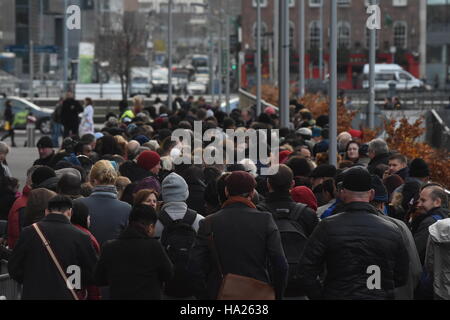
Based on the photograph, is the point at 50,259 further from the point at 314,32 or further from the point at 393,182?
the point at 314,32

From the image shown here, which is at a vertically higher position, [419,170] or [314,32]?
[314,32]

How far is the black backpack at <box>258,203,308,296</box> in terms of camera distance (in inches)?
359

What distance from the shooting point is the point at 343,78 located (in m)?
97.7

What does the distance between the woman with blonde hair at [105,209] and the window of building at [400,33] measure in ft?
319

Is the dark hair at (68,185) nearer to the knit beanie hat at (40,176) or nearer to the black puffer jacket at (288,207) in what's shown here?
the knit beanie hat at (40,176)

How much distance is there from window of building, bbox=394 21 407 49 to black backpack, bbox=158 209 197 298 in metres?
98.4

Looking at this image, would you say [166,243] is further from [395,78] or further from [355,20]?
[355,20]

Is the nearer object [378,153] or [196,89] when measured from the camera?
[378,153]

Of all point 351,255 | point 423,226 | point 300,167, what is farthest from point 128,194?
point 351,255

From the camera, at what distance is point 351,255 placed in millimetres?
7773

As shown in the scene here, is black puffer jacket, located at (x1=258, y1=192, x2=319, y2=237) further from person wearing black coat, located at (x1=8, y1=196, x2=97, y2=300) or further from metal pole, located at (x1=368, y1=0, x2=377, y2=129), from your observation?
metal pole, located at (x1=368, y1=0, x2=377, y2=129)

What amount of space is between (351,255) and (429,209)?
2.21 meters

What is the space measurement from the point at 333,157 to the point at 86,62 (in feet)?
193
